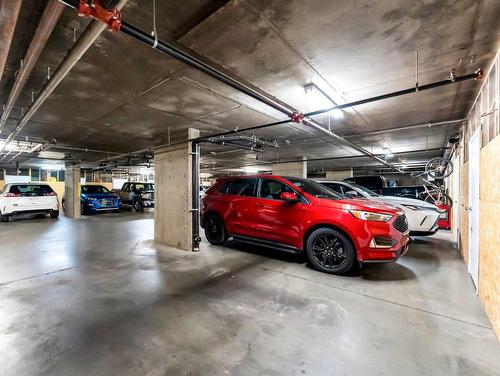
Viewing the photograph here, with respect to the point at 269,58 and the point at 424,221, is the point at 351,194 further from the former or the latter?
the point at 269,58

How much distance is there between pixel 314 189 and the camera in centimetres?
417

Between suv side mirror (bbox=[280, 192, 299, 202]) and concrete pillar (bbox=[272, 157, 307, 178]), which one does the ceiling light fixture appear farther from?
concrete pillar (bbox=[272, 157, 307, 178])

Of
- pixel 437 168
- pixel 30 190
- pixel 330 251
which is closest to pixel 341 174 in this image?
pixel 437 168

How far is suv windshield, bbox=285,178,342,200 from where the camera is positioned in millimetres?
4004

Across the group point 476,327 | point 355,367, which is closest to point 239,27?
point 355,367

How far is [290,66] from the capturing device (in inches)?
99.7

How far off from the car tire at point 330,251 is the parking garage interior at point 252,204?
3.6 inches

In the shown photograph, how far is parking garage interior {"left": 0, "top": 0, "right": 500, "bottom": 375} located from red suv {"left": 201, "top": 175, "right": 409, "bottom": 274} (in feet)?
0.22

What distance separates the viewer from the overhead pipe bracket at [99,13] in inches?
52.1

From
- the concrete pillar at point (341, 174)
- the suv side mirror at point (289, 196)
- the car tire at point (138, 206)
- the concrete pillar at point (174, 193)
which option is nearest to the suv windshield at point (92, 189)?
the car tire at point (138, 206)

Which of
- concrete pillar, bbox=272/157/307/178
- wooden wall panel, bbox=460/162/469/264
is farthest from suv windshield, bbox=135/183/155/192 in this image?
wooden wall panel, bbox=460/162/469/264

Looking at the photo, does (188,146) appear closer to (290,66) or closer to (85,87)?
(85,87)

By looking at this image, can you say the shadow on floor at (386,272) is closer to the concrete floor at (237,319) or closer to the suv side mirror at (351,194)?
the concrete floor at (237,319)

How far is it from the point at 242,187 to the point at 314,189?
4.67ft
